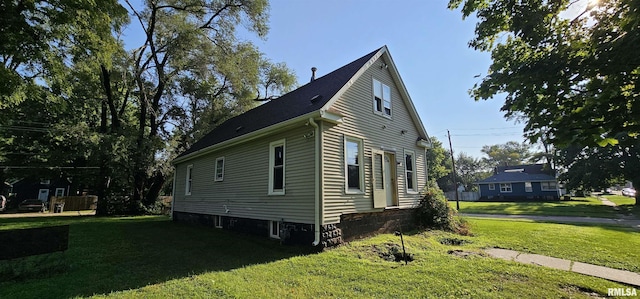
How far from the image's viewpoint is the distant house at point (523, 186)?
34.6 metres

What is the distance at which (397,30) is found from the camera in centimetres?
997

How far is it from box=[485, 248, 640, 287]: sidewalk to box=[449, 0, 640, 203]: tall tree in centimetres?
270

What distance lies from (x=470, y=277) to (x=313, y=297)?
9.68ft

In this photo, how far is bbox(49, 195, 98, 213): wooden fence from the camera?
24.9 metres

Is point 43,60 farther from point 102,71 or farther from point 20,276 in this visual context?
point 102,71

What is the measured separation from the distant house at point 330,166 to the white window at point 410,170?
40 mm

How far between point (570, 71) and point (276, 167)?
702 cm

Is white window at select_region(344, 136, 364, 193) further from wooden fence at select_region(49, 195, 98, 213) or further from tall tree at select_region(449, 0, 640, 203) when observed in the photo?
wooden fence at select_region(49, 195, 98, 213)

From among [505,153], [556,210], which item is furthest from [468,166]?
[556,210]

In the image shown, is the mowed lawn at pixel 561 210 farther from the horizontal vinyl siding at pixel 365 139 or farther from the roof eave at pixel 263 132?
the roof eave at pixel 263 132

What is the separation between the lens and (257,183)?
Result: 30.3 ft

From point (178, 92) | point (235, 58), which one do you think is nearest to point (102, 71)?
point (178, 92)

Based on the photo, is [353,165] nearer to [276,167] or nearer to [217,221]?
[276,167]

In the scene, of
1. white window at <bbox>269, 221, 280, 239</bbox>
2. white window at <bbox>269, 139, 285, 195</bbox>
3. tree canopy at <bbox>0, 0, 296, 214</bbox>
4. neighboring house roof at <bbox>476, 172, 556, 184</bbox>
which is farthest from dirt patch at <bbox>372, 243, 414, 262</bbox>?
neighboring house roof at <bbox>476, 172, 556, 184</bbox>
